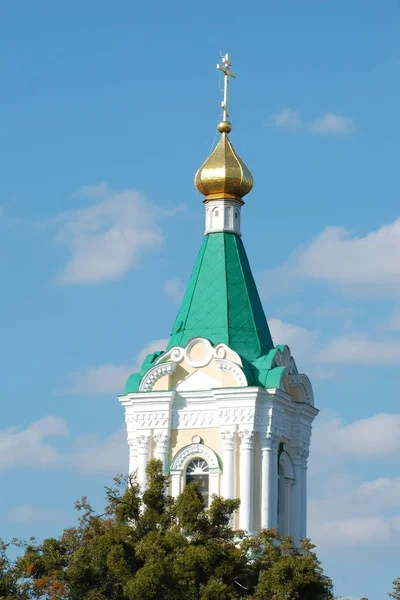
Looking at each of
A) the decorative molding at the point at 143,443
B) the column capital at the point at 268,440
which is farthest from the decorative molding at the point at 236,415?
the decorative molding at the point at 143,443

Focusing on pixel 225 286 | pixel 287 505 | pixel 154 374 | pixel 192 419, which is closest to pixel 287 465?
pixel 287 505

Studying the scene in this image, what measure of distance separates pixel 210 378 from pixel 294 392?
6.70 feet

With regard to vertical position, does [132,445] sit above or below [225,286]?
below

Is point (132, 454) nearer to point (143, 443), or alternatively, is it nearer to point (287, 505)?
point (143, 443)

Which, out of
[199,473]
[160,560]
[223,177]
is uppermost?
[223,177]

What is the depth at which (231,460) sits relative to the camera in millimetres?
32469

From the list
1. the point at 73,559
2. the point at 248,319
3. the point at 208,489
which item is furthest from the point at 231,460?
the point at 73,559

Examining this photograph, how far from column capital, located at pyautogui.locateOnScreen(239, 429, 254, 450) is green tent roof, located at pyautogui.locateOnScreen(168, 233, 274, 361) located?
1646 millimetres

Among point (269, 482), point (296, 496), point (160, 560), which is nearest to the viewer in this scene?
point (160, 560)

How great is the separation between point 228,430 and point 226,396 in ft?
2.19

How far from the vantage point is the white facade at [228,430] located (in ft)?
106

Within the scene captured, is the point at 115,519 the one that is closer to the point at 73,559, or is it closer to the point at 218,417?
the point at 73,559

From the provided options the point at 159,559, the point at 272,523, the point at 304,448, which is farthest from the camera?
the point at 304,448

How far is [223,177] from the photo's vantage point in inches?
1377
